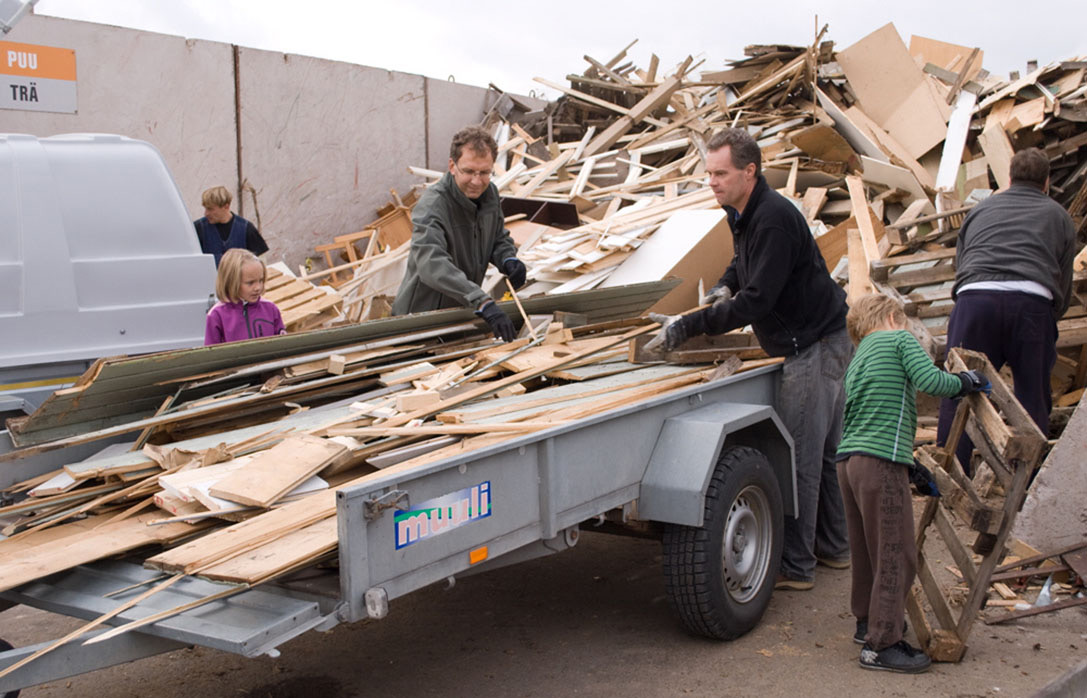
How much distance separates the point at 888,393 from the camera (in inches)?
155

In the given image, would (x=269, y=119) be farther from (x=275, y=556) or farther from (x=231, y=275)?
(x=275, y=556)

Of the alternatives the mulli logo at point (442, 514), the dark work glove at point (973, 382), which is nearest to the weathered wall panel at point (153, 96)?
the mulli logo at point (442, 514)

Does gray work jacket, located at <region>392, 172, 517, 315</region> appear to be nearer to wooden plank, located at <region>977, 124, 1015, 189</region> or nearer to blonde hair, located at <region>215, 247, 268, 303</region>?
blonde hair, located at <region>215, 247, 268, 303</region>

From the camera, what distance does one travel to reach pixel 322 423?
3.76 metres

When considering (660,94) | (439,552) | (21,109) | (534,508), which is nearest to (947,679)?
(534,508)

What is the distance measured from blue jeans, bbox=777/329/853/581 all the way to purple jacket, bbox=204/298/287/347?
8.57 ft

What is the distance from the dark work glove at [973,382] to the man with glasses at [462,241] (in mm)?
2123

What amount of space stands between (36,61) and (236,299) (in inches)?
229

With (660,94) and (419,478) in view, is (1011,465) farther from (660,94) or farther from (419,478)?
(660,94)

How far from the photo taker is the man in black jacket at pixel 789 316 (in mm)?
4492

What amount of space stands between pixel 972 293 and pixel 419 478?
13.1ft

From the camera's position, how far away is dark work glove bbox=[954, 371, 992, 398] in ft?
12.6

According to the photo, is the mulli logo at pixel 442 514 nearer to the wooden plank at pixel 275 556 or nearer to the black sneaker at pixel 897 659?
the wooden plank at pixel 275 556

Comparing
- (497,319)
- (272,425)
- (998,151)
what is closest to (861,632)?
(497,319)
